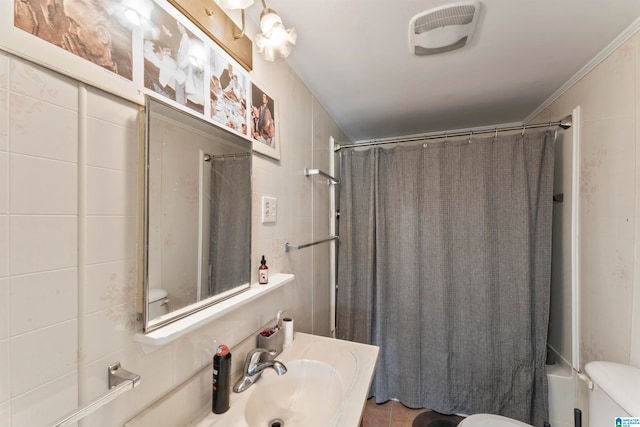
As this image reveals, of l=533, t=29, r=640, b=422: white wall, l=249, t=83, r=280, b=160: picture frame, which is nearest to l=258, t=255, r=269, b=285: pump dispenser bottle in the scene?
l=249, t=83, r=280, b=160: picture frame

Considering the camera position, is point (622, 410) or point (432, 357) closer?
point (622, 410)

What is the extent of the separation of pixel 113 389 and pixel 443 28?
5.49 feet

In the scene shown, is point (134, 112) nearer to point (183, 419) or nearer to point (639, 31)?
point (183, 419)

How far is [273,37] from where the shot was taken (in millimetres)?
930

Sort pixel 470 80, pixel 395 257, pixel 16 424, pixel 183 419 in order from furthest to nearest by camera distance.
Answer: pixel 395 257, pixel 470 80, pixel 183 419, pixel 16 424

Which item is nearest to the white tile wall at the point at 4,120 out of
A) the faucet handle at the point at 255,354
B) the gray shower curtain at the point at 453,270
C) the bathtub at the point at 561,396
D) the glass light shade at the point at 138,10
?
the glass light shade at the point at 138,10

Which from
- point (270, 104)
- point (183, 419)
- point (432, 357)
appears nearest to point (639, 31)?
point (270, 104)

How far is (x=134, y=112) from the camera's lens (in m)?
0.62

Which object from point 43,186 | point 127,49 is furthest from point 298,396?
point 127,49

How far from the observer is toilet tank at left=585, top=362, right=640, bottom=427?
871 mm

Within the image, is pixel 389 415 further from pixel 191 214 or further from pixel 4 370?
pixel 4 370

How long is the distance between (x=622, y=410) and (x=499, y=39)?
5.20 feet

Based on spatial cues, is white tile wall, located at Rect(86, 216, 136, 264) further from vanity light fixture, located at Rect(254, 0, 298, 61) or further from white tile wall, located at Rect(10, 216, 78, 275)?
vanity light fixture, located at Rect(254, 0, 298, 61)

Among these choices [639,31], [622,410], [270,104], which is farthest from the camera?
[270,104]
